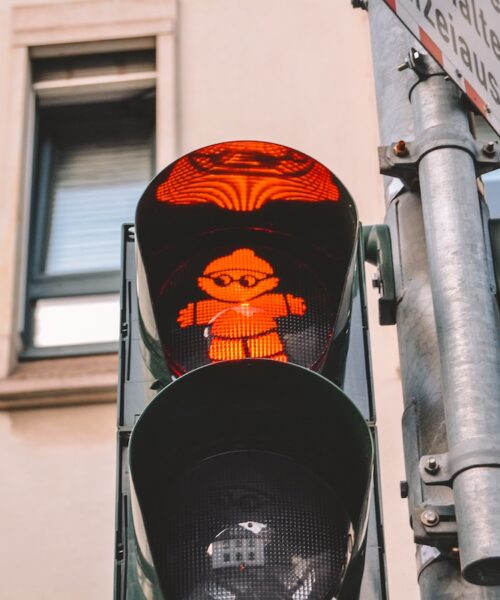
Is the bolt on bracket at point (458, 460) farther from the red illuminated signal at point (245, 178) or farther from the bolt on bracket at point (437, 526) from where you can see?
the red illuminated signal at point (245, 178)

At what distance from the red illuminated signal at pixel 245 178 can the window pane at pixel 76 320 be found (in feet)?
14.8

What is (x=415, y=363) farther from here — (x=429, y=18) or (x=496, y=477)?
(x=429, y=18)

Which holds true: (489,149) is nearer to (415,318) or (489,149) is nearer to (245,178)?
(415,318)

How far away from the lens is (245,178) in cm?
339

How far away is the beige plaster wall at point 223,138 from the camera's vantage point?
6.80 metres

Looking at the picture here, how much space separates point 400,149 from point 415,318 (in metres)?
0.42

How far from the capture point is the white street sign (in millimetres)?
2768

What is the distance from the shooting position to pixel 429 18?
2.79 m

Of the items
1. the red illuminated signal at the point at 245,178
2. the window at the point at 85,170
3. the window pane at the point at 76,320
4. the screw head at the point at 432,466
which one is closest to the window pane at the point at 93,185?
the window at the point at 85,170

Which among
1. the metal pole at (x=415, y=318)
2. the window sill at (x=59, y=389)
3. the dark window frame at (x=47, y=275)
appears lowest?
the metal pole at (x=415, y=318)

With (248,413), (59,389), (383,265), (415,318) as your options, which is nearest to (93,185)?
(59,389)

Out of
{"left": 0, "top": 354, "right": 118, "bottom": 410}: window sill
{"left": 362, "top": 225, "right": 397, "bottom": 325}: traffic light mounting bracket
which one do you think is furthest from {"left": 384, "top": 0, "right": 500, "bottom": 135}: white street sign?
{"left": 0, "top": 354, "right": 118, "bottom": 410}: window sill

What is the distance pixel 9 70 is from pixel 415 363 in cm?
622

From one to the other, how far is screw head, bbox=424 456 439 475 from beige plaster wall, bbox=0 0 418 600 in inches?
153
